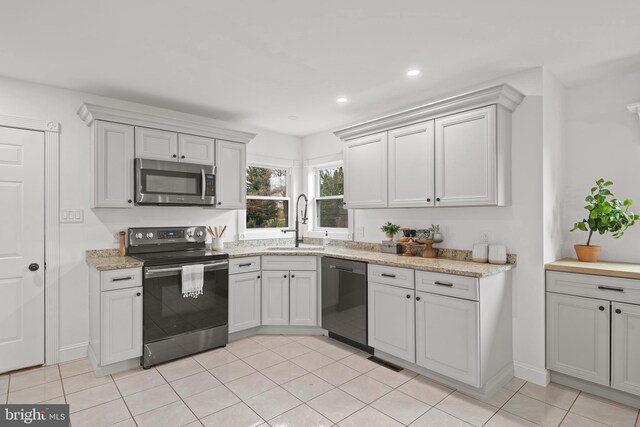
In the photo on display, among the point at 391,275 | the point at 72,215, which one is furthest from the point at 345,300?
the point at 72,215

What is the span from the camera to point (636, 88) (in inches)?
107

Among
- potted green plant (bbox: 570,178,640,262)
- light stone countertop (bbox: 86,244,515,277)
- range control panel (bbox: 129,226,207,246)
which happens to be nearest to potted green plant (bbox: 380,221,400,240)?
light stone countertop (bbox: 86,244,515,277)

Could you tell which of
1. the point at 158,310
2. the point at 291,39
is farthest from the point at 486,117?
the point at 158,310

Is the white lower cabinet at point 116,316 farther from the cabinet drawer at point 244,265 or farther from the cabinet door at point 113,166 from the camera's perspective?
the cabinet drawer at point 244,265

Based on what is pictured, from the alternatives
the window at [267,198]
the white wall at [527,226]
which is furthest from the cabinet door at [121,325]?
the white wall at [527,226]

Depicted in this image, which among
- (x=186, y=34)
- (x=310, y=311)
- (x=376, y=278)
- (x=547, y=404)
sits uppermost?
(x=186, y=34)

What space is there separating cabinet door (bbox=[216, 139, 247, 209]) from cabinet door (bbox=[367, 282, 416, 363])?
1834mm

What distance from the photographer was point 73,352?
3.20 meters

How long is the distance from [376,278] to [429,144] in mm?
1301

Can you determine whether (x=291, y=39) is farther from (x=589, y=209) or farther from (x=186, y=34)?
(x=589, y=209)

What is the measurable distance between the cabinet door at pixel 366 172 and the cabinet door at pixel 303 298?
0.93 metres

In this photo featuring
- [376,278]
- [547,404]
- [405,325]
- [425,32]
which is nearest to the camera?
[425,32]

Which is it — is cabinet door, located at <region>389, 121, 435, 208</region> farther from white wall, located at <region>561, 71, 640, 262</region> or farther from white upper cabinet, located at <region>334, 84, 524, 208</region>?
white wall, located at <region>561, 71, 640, 262</region>

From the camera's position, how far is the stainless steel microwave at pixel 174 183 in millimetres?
3291
